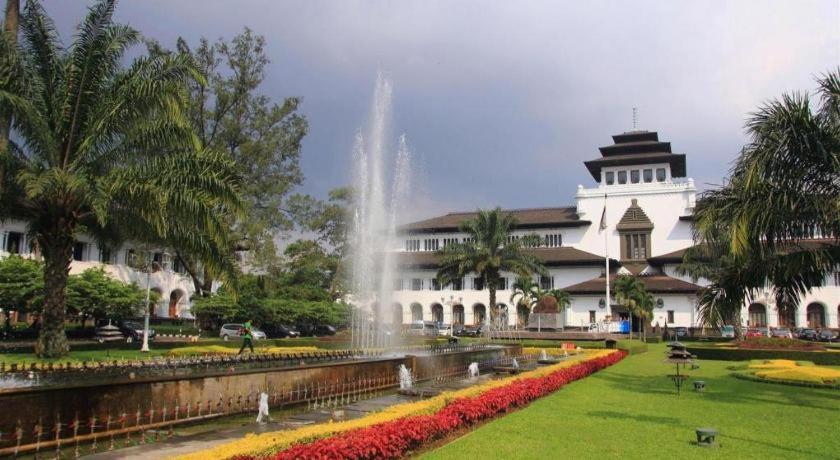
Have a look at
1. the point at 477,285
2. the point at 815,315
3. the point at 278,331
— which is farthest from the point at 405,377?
the point at 815,315

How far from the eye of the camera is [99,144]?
53.9ft

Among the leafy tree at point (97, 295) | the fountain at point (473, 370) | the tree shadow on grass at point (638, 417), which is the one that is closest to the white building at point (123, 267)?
the leafy tree at point (97, 295)

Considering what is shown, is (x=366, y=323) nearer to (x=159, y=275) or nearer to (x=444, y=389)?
(x=444, y=389)

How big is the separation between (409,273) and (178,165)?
46536 mm

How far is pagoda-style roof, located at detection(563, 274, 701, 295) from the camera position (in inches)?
2003

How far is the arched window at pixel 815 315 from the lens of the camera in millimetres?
50562

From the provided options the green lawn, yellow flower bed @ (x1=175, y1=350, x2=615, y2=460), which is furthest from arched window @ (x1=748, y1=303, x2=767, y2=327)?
yellow flower bed @ (x1=175, y1=350, x2=615, y2=460)

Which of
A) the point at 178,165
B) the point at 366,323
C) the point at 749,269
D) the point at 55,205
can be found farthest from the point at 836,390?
the point at 55,205

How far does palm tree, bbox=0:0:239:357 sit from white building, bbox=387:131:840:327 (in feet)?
125

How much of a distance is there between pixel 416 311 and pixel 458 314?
4363 millimetres

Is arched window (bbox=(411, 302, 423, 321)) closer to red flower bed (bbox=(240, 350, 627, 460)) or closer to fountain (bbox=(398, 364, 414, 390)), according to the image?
fountain (bbox=(398, 364, 414, 390))

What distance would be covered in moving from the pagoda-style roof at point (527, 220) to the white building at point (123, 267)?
20651 mm

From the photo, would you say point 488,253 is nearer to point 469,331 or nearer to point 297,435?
point 469,331

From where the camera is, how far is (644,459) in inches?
313
